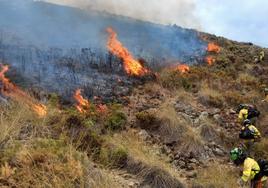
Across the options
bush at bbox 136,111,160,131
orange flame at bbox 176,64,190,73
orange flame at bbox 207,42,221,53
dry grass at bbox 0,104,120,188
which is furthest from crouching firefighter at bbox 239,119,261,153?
orange flame at bbox 207,42,221,53

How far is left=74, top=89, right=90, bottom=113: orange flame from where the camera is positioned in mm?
12827

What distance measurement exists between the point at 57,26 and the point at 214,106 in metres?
7.50

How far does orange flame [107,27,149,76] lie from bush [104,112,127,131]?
5194 mm

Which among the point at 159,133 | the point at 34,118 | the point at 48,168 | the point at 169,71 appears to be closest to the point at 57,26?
the point at 169,71

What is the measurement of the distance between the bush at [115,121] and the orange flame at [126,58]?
5194 millimetres

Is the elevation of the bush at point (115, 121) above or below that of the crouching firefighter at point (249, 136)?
below

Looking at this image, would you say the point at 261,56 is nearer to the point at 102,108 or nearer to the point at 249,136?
the point at 249,136

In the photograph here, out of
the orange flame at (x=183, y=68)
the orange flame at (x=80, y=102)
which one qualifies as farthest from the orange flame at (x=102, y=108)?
the orange flame at (x=183, y=68)

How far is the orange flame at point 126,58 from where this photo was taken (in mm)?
18050

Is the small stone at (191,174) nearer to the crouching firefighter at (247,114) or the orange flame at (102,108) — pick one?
the orange flame at (102,108)

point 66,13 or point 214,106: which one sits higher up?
point 66,13

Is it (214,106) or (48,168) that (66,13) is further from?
(48,168)

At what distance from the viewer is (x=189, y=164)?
35.3 feet

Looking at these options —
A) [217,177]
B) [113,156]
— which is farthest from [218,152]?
[113,156]
